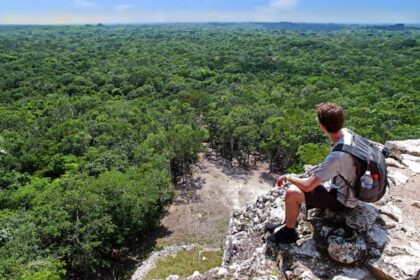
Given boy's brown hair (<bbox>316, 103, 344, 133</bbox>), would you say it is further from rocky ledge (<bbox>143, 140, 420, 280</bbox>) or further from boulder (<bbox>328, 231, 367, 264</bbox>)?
boulder (<bbox>328, 231, 367, 264</bbox>)

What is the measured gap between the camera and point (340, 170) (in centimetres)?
503

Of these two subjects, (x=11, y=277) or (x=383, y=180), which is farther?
(x=11, y=277)

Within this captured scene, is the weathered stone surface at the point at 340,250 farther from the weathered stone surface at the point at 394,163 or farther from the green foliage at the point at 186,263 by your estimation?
the green foliage at the point at 186,263

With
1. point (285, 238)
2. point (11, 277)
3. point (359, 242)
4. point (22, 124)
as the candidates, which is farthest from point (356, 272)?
point (22, 124)

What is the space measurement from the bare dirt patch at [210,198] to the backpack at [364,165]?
13.2 m

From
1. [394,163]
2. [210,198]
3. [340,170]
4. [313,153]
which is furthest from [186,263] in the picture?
[340,170]

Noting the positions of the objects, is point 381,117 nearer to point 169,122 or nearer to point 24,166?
point 169,122

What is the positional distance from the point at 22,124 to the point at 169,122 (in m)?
12.8

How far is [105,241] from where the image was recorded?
1645cm

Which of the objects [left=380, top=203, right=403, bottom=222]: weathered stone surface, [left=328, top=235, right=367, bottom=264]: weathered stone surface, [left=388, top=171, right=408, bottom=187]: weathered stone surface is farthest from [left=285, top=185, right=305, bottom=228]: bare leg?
[left=388, top=171, right=408, bottom=187]: weathered stone surface

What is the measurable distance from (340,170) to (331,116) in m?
0.78

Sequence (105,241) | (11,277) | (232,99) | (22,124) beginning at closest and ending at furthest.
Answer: (11,277), (105,241), (22,124), (232,99)

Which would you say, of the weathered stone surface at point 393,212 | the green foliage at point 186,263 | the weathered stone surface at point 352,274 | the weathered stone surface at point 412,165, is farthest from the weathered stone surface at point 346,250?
the green foliage at point 186,263

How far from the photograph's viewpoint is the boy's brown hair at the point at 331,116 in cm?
495
